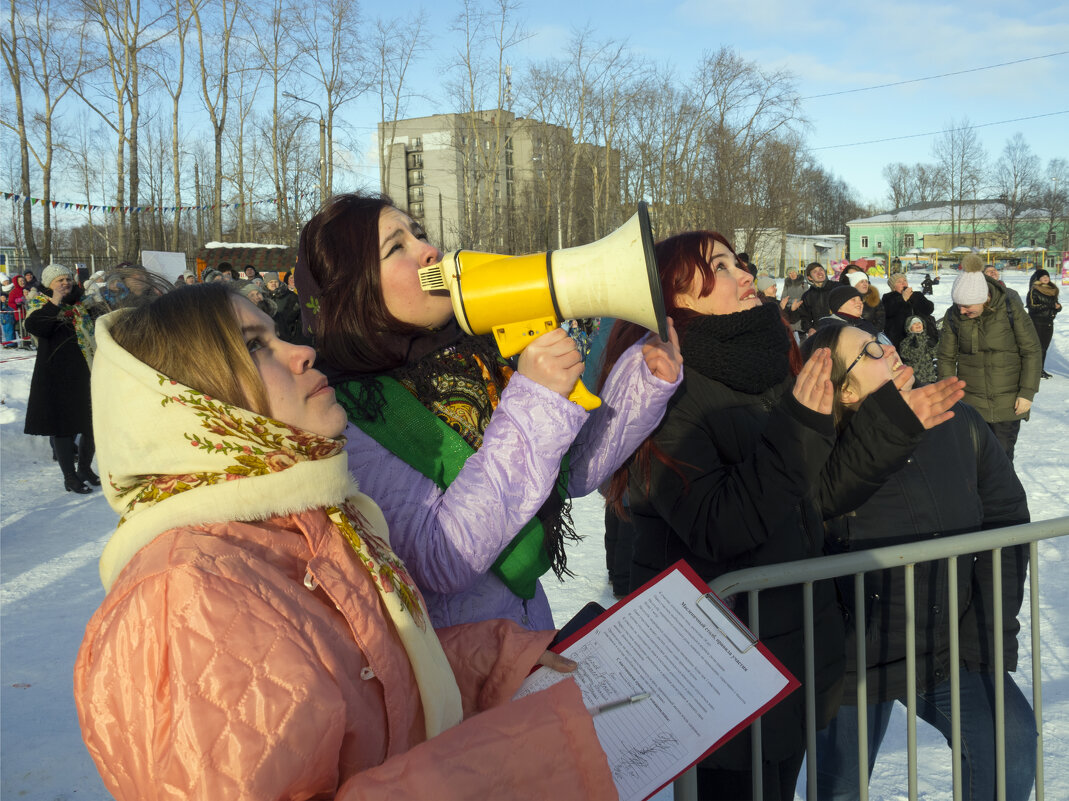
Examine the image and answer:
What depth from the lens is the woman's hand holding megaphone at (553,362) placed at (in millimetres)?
1427

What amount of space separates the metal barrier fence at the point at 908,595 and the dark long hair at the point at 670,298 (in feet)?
1.34

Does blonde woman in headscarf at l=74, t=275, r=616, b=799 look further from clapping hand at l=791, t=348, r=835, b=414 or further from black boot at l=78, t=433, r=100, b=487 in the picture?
black boot at l=78, t=433, r=100, b=487

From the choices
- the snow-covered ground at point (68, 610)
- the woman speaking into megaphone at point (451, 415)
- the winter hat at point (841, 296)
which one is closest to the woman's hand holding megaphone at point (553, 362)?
the woman speaking into megaphone at point (451, 415)

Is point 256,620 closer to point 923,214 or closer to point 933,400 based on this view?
point 933,400

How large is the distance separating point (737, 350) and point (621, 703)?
3.38 feet

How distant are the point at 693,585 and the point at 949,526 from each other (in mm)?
1150

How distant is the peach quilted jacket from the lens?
2.98 ft

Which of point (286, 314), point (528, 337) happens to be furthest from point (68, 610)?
point (286, 314)

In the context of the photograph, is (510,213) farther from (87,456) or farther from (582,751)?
(582,751)

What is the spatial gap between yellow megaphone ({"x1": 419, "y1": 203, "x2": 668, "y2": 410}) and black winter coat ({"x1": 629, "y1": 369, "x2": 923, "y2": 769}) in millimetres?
484

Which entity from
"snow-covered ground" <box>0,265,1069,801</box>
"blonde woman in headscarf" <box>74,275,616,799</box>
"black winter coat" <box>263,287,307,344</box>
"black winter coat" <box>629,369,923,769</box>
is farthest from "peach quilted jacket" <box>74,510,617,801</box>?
"black winter coat" <box>263,287,307,344</box>

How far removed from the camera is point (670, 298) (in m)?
2.17

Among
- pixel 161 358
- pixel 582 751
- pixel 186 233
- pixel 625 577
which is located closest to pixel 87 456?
pixel 625 577

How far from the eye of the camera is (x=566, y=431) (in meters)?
1.41
